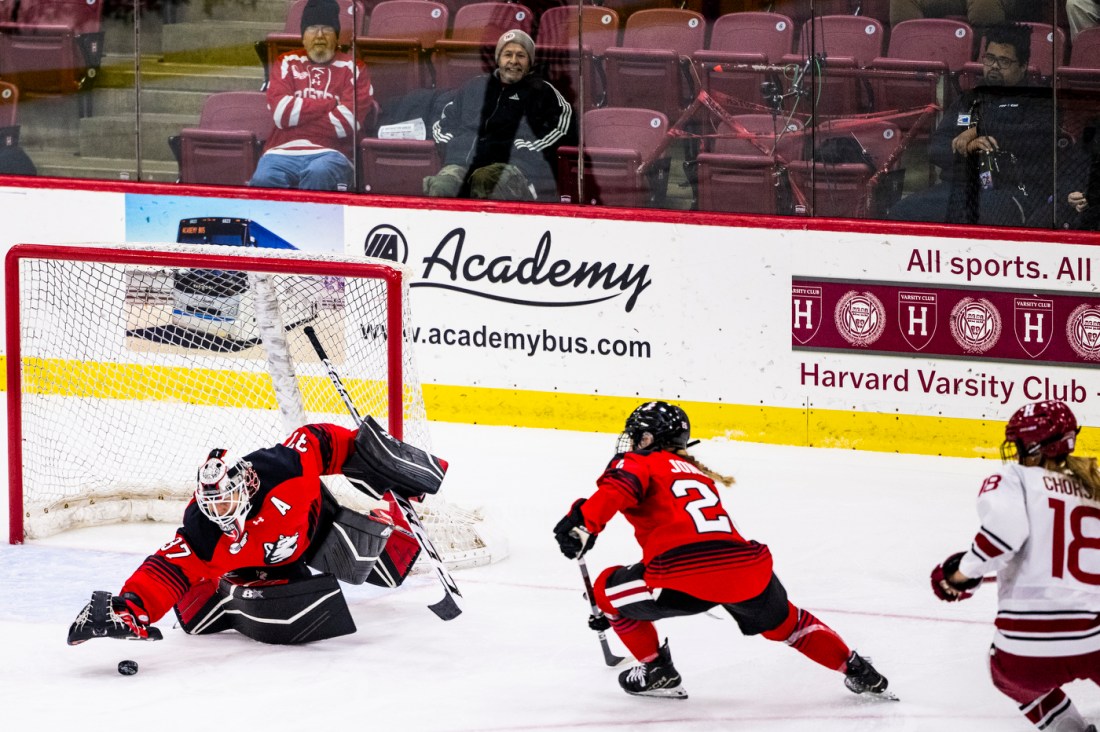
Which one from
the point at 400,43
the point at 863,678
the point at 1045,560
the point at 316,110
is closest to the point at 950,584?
the point at 1045,560

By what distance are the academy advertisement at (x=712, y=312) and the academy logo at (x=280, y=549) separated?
8.50 feet

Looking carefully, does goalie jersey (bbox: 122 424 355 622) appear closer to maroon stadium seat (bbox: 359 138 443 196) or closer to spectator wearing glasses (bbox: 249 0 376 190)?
maroon stadium seat (bbox: 359 138 443 196)

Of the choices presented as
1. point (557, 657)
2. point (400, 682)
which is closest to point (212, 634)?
point (400, 682)

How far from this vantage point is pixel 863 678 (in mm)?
4223

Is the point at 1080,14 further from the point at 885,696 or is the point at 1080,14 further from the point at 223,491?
the point at 223,491

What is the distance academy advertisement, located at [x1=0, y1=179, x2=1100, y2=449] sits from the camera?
647cm

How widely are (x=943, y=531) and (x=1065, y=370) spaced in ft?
3.20

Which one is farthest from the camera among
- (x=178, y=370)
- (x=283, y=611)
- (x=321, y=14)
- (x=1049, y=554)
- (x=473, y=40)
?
(x=321, y=14)

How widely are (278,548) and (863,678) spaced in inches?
61.8

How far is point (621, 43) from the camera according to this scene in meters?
7.05

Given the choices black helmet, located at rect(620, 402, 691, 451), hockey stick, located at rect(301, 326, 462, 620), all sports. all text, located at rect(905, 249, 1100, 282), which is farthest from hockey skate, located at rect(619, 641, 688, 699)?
all sports. all text, located at rect(905, 249, 1100, 282)

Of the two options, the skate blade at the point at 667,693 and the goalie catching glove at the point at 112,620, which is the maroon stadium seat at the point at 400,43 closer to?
the goalie catching glove at the point at 112,620

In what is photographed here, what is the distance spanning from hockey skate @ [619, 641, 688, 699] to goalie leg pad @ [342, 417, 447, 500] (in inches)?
34.5

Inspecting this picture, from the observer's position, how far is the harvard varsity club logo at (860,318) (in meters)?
6.62
